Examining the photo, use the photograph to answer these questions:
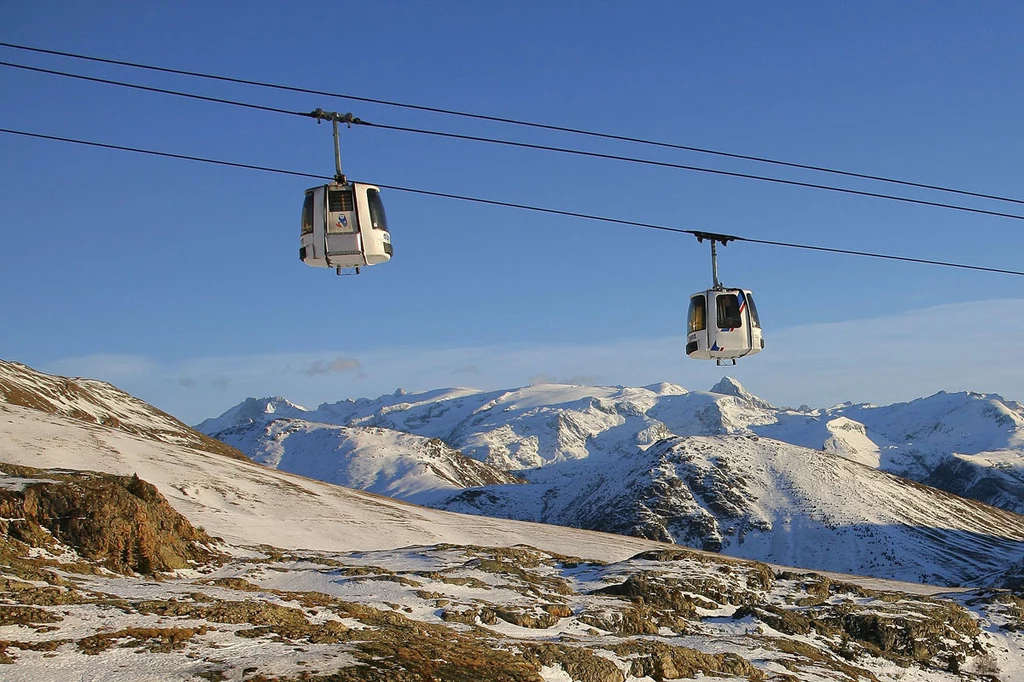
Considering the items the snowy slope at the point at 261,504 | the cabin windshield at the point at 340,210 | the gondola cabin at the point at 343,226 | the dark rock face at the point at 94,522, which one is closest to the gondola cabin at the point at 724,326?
the gondola cabin at the point at 343,226

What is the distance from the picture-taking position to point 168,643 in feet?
67.6

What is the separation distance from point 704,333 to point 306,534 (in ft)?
144

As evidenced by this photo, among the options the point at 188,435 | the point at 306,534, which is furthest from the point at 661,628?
the point at 188,435

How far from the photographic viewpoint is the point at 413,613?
32.1 metres

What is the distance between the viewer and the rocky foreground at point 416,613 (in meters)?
20.5

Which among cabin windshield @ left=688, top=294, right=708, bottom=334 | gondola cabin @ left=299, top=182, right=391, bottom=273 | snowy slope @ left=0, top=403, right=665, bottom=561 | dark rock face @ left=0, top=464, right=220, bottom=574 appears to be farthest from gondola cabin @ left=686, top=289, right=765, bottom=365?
snowy slope @ left=0, top=403, right=665, bottom=561

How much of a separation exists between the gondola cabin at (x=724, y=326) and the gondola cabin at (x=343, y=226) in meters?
10.4

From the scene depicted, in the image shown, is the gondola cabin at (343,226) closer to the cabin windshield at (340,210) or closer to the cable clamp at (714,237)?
the cabin windshield at (340,210)

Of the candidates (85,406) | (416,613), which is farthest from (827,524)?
(416,613)

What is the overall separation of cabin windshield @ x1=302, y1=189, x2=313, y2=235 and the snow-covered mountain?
10518mm

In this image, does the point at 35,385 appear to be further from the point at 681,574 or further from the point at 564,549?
the point at 681,574

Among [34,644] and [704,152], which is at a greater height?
[704,152]

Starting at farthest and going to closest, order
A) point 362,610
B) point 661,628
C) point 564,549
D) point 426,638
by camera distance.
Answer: point 564,549 → point 661,628 → point 362,610 → point 426,638

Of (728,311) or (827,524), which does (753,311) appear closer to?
(728,311)
